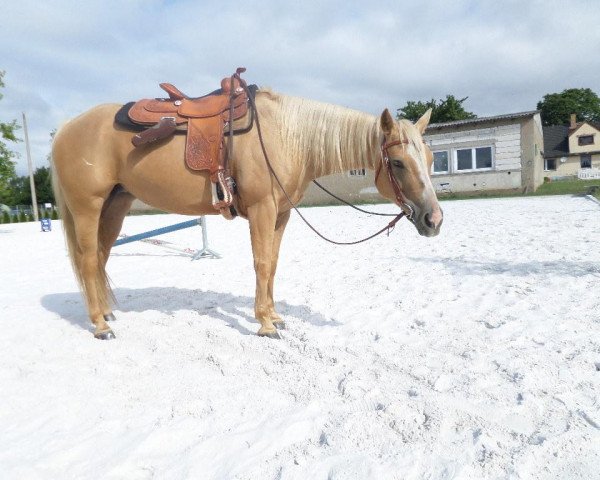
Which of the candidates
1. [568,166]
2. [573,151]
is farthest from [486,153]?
[568,166]

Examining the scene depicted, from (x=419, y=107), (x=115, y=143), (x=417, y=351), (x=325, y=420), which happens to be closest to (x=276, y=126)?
(x=115, y=143)

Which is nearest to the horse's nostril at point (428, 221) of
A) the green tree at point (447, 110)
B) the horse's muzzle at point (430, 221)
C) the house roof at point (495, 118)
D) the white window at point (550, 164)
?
the horse's muzzle at point (430, 221)

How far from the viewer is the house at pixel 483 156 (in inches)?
810

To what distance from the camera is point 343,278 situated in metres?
5.19

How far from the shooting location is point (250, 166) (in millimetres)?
3184

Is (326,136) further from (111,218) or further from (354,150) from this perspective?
(111,218)

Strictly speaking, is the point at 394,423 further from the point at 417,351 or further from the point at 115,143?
the point at 115,143

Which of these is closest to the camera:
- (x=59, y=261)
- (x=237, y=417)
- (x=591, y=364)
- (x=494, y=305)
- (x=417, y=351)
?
(x=237, y=417)

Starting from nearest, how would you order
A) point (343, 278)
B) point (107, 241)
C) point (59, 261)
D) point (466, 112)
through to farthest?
point (107, 241) → point (343, 278) → point (59, 261) → point (466, 112)

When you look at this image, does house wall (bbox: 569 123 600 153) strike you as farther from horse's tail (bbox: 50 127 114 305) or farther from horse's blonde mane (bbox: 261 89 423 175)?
horse's tail (bbox: 50 127 114 305)

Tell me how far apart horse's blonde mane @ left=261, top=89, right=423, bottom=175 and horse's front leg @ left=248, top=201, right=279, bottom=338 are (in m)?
0.50

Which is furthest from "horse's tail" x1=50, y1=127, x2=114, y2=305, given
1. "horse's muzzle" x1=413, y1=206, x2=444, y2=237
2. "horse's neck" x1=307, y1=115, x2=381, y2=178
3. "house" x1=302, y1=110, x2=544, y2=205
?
"house" x1=302, y1=110, x2=544, y2=205

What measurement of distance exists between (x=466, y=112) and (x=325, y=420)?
46.7 meters

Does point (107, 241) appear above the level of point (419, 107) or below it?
below
